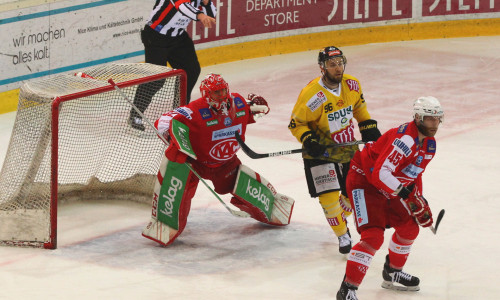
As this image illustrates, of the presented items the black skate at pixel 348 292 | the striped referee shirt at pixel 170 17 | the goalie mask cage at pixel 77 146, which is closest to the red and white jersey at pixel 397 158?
the black skate at pixel 348 292

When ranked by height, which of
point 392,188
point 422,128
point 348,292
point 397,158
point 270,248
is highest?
point 422,128

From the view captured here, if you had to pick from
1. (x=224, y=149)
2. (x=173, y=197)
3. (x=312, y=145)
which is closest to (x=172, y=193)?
(x=173, y=197)

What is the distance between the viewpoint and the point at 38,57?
29.6 feet

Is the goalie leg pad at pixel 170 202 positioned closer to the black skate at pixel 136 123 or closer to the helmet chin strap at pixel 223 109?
the helmet chin strap at pixel 223 109

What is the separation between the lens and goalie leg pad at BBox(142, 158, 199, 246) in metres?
6.09

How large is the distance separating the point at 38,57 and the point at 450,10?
459 centimetres

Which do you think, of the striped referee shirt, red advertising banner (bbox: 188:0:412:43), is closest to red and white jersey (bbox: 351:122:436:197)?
the striped referee shirt

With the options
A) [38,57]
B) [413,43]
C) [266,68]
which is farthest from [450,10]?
[38,57]

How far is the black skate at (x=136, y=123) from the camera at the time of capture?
6.83 meters

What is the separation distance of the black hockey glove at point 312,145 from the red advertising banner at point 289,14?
4741 millimetres

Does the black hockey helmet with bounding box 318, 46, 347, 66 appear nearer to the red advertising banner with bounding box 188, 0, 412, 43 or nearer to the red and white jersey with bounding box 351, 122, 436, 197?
the red and white jersey with bounding box 351, 122, 436, 197

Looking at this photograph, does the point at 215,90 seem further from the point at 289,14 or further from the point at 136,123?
the point at 289,14

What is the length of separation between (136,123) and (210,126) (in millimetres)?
1019

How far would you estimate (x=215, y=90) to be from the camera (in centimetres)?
592
